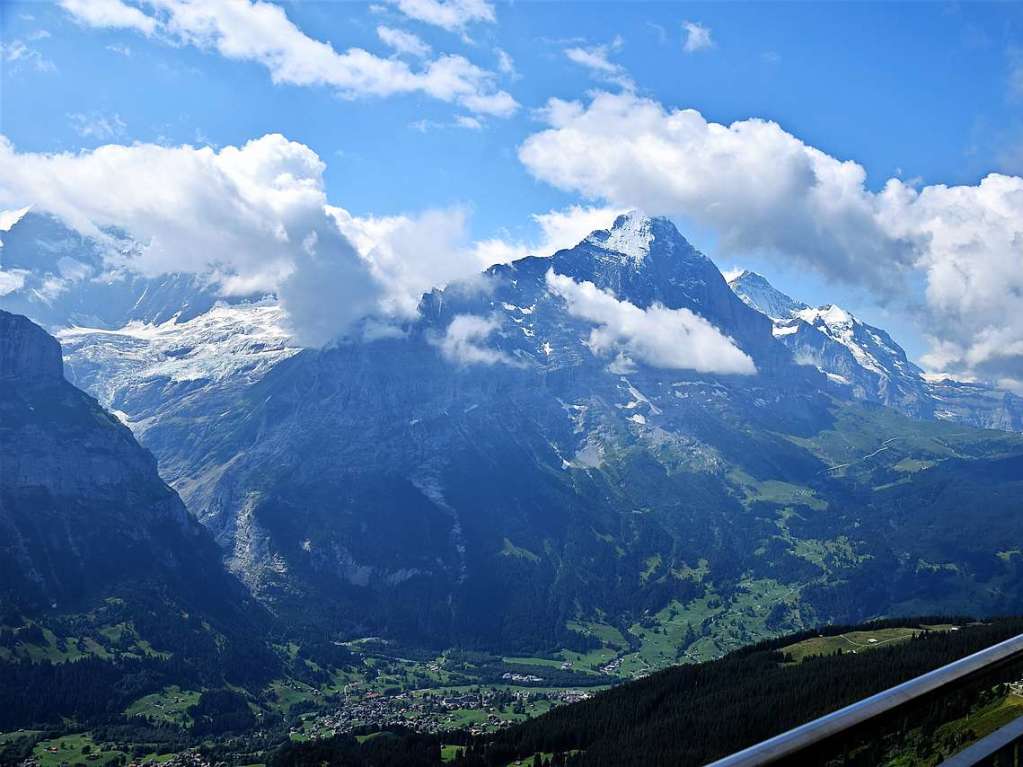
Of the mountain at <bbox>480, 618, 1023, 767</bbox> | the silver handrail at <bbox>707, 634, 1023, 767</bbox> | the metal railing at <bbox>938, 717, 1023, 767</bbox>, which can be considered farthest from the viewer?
the mountain at <bbox>480, 618, 1023, 767</bbox>

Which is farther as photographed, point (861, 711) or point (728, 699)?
point (728, 699)

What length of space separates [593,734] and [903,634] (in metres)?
77.8

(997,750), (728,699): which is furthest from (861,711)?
(728,699)

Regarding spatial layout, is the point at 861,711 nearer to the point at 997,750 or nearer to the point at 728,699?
the point at 997,750

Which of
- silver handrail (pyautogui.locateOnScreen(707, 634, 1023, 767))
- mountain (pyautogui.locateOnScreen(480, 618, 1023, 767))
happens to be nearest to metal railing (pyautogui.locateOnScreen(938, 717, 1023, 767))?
silver handrail (pyautogui.locateOnScreen(707, 634, 1023, 767))

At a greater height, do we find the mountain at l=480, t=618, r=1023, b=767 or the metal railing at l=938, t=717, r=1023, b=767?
the metal railing at l=938, t=717, r=1023, b=767

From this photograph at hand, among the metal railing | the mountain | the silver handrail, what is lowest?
the mountain

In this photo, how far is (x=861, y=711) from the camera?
17.4ft

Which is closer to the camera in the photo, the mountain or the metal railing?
the metal railing

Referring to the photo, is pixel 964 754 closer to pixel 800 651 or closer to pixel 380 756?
pixel 380 756

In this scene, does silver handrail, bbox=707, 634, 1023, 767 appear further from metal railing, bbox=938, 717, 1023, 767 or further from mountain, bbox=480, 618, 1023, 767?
mountain, bbox=480, 618, 1023, 767

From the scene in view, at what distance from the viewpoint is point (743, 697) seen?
126 m

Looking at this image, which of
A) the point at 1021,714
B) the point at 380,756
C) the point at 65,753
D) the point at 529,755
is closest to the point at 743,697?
the point at 529,755

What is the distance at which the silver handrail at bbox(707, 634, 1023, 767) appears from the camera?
458 centimetres
